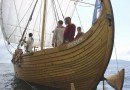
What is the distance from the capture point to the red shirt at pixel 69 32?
37.6 feet

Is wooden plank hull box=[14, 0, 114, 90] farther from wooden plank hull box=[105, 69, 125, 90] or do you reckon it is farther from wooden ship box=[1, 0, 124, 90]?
wooden plank hull box=[105, 69, 125, 90]

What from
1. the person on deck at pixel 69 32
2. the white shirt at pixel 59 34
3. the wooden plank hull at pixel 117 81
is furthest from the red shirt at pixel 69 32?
the wooden plank hull at pixel 117 81

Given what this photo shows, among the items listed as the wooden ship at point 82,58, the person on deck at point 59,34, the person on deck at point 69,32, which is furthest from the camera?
the person on deck at point 59,34

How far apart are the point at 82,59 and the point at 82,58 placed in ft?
0.14

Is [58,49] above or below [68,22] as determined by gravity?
below

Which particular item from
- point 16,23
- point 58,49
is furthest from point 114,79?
point 16,23

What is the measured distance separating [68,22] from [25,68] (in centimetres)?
429

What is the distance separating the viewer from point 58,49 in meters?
11.3

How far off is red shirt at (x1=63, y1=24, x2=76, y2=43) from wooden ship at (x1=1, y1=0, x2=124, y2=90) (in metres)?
0.55

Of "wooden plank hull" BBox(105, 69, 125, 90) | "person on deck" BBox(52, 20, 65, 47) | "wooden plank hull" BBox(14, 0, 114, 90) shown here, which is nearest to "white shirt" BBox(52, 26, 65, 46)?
"person on deck" BBox(52, 20, 65, 47)

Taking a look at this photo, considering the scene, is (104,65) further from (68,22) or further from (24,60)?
(24,60)

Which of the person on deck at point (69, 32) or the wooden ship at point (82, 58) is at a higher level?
the person on deck at point (69, 32)

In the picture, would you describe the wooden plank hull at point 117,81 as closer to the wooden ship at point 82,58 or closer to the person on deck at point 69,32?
the wooden ship at point 82,58

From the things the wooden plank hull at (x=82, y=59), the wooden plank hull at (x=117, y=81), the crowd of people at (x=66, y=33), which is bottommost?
the wooden plank hull at (x=117, y=81)
